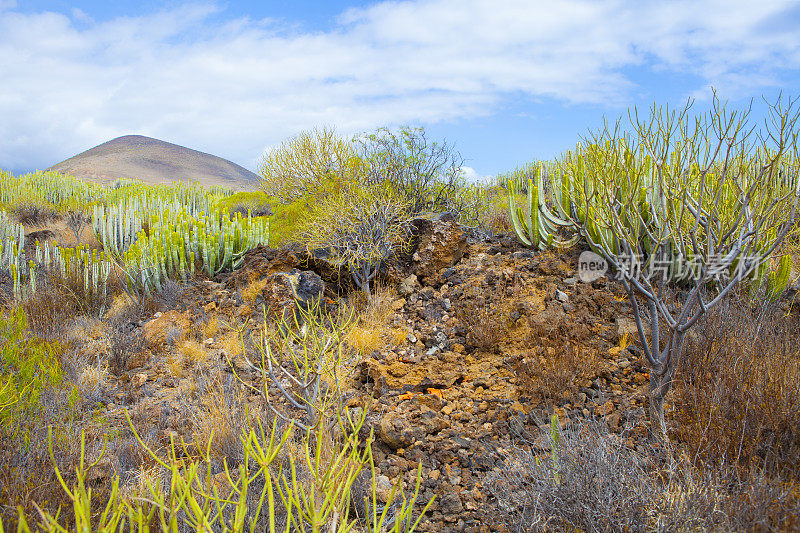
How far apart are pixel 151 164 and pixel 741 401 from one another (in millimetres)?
65458

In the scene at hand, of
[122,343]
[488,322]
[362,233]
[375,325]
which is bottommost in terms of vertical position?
[122,343]

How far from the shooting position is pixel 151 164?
57.8 m

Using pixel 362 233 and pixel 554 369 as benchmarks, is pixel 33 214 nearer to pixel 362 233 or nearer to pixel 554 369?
pixel 362 233

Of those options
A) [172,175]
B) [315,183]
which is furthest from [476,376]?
[172,175]

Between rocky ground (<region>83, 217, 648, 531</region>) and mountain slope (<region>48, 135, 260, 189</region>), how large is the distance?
40.6 meters

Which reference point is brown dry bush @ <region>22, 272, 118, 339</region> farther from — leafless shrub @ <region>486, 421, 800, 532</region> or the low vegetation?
leafless shrub @ <region>486, 421, 800, 532</region>

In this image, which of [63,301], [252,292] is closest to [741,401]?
[252,292]

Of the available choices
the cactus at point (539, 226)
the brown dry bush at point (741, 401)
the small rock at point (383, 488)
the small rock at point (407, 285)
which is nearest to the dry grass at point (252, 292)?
the small rock at point (407, 285)

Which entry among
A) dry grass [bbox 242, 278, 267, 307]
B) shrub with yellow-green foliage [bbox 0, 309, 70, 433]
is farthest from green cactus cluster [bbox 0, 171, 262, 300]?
shrub with yellow-green foliage [bbox 0, 309, 70, 433]

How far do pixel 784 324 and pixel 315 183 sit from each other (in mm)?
9884

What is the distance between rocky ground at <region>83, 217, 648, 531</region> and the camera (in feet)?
10.2

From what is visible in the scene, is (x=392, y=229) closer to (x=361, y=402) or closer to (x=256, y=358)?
(x=256, y=358)

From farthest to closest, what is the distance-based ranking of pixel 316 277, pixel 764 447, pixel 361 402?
1. pixel 316 277
2. pixel 361 402
3. pixel 764 447

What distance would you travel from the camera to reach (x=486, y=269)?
627 centimetres
